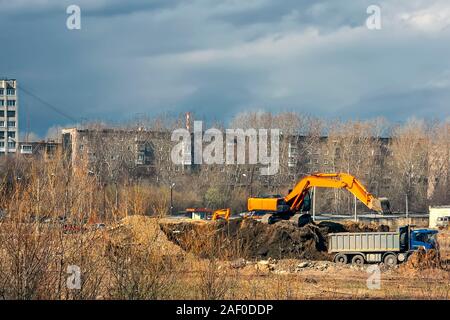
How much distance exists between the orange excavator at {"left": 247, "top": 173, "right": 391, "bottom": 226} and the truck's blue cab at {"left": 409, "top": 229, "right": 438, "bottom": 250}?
4.28 m

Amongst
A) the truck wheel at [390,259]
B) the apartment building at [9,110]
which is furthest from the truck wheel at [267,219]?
the apartment building at [9,110]

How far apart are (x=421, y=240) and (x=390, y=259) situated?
6.54 ft

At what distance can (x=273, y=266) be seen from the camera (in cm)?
3394

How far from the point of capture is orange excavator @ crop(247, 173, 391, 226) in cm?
4334

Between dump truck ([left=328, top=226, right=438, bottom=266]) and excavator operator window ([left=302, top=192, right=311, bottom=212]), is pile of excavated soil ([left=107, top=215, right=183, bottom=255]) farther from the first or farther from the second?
excavator operator window ([left=302, top=192, right=311, bottom=212])

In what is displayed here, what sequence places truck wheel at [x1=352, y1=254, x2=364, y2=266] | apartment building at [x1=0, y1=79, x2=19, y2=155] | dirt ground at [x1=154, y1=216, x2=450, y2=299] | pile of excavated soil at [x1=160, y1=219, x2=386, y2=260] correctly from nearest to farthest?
dirt ground at [x1=154, y1=216, x2=450, y2=299], truck wheel at [x1=352, y1=254, x2=364, y2=266], pile of excavated soil at [x1=160, y1=219, x2=386, y2=260], apartment building at [x1=0, y1=79, x2=19, y2=155]

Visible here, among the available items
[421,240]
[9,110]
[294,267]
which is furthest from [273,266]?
[9,110]

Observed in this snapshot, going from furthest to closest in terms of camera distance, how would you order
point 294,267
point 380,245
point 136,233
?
1. point 380,245
2. point 294,267
3. point 136,233

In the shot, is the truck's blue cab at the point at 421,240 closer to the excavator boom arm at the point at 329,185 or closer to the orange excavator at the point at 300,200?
the excavator boom arm at the point at 329,185

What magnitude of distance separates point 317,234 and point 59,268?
28.2 m

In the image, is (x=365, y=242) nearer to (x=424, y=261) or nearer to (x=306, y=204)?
(x=424, y=261)

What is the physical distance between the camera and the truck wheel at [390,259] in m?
37.5

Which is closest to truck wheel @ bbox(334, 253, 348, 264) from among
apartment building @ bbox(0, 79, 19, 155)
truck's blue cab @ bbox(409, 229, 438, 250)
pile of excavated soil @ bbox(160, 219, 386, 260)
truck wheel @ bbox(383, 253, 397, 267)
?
pile of excavated soil @ bbox(160, 219, 386, 260)
